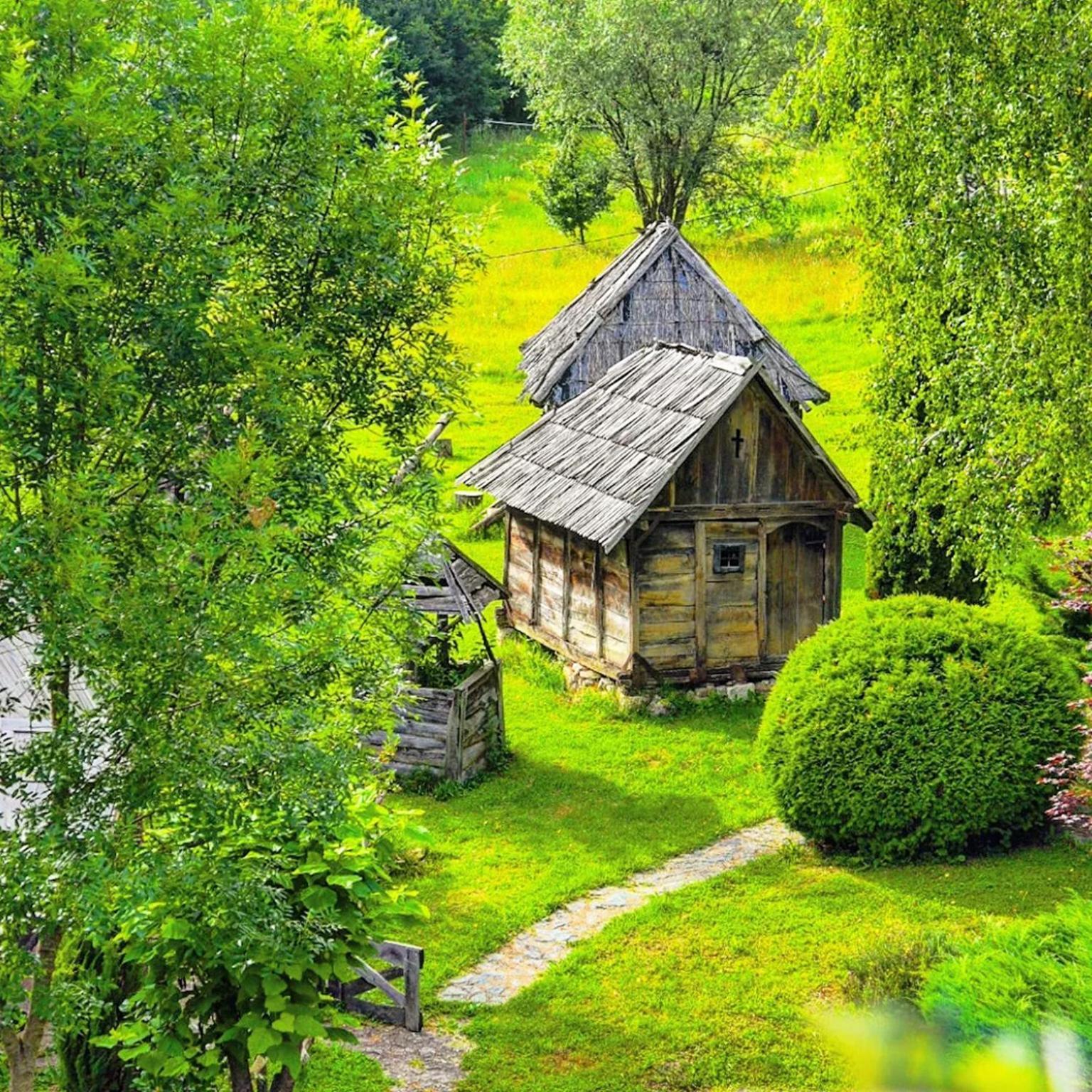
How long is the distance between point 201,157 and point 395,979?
23.6ft

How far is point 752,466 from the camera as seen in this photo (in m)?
19.4

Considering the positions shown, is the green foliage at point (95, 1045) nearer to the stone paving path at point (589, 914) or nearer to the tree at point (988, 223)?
the stone paving path at point (589, 914)

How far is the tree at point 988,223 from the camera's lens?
41.2 ft

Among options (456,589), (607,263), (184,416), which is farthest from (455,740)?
(607,263)

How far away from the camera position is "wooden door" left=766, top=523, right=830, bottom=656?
66.0 feet

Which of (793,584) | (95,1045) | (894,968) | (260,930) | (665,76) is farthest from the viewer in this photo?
(665,76)

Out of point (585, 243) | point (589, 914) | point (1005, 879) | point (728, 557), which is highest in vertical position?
point (585, 243)

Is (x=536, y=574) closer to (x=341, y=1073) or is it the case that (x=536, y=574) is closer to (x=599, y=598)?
(x=599, y=598)

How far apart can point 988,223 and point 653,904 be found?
7.24 meters

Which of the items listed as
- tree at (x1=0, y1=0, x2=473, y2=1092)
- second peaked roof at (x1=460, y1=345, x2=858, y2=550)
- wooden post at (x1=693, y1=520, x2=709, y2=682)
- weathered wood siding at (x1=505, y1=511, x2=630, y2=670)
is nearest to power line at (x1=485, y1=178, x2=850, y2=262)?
second peaked roof at (x1=460, y1=345, x2=858, y2=550)

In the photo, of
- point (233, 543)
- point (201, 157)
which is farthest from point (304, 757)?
point (201, 157)

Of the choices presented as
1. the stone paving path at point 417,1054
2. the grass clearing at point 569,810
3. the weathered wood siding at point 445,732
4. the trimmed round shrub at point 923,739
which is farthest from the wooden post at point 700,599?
the stone paving path at point 417,1054

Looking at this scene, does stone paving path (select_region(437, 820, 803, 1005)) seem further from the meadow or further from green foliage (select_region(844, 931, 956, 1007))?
green foliage (select_region(844, 931, 956, 1007))

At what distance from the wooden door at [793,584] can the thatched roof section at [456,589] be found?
4777mm
